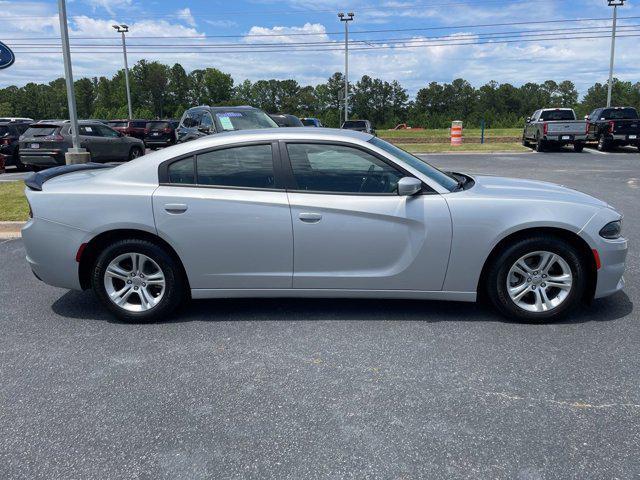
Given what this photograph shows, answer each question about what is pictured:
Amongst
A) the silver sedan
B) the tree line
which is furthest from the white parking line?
the tree line

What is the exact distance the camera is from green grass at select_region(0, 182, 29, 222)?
8172mm

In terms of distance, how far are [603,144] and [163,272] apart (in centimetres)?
2308

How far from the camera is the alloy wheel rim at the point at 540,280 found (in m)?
4.27

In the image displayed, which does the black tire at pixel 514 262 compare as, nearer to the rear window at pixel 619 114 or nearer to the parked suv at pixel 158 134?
the rear window at pixel 619 114

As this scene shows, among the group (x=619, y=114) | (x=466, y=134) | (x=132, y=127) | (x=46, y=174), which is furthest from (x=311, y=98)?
(x=46, y=174)

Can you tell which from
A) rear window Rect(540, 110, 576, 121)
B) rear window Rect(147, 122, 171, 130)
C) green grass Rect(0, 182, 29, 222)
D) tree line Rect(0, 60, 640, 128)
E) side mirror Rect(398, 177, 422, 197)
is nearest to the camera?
side mirror Rect(398, 177, 422, 197)

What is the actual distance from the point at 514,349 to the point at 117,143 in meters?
18.2

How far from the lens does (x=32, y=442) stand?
113 inches

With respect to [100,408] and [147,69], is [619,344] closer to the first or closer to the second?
[100,408]

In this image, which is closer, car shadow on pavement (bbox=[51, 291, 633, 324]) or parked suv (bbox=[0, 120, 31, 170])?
car shadow on pavement (bbox=[51, 291, 633, 324])

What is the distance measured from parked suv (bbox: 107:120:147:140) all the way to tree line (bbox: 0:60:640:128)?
5317cm

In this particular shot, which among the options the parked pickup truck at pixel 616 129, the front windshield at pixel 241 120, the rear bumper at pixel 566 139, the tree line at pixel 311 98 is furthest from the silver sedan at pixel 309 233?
the tree line at pixel 311 98

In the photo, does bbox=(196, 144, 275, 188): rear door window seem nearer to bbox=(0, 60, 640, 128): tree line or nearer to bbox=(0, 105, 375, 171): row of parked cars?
bbox=(0, 105, 375, 171): row of parked cars

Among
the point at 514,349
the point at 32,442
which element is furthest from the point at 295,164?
the point at 32,442
